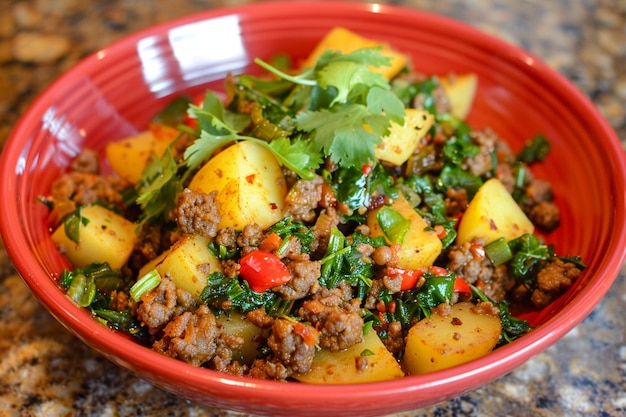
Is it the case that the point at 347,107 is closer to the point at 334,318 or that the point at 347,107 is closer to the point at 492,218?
the point at 492,218

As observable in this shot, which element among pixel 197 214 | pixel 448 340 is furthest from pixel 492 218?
pixel 197 214

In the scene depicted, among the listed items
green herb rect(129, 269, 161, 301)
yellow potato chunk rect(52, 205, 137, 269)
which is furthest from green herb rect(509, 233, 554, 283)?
yellow potato chunk rect(52, 205, 137, 269)

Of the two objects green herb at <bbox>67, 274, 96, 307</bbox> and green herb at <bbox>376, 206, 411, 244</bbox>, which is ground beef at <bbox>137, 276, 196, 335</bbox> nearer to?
green herb at <bbox>67, 274, 96, 307</bbox>

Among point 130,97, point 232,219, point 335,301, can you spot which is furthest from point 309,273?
point 130,97

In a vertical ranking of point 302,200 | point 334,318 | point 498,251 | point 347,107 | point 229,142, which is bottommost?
point 498,251

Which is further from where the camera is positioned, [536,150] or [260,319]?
[536,150]

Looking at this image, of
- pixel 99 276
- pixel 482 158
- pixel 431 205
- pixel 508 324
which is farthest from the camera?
pixel 482 158

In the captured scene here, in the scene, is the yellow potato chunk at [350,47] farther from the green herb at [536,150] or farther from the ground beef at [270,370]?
the ground beef at [270,370]

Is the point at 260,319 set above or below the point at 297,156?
below
